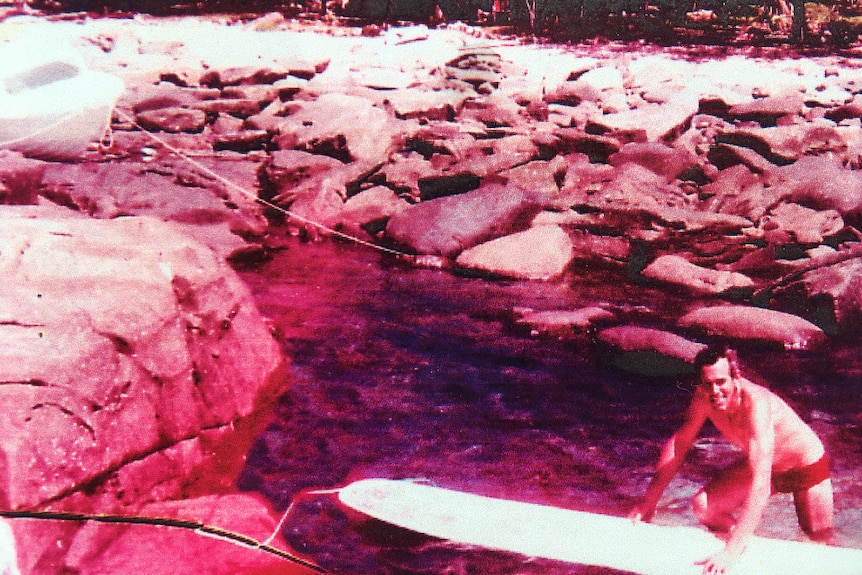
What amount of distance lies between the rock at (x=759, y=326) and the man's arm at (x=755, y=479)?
199mm

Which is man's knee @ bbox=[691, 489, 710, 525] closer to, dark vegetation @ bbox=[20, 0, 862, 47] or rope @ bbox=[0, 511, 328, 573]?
rope @ bbox=[0, 511, 328, 573]

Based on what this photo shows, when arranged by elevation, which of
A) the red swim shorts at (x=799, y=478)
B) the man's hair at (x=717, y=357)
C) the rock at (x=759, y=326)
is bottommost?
the red swim shorts at (x=799, y=478)

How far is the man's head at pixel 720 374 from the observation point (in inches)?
63.0

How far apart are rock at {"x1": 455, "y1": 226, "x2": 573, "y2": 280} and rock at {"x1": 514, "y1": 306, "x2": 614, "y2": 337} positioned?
4.8 inches

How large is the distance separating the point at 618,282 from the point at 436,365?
1.91ft

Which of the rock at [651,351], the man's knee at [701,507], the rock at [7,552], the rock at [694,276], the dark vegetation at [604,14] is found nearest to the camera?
the rock at [7,552]

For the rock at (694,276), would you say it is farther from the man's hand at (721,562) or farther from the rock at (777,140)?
Answer: the man's hand at (721,562)

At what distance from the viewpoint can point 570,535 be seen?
5.12 ft

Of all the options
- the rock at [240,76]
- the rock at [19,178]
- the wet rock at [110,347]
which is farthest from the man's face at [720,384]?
the rock at [19,178]

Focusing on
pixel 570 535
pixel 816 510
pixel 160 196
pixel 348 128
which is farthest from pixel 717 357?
pixel 160 196

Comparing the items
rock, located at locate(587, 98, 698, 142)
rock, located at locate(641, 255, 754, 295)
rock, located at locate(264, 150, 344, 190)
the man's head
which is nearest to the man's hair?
the man's head

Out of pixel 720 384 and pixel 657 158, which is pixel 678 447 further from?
pixel 657 158

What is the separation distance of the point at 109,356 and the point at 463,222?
1069mm

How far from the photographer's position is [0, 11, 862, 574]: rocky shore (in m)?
1.63
